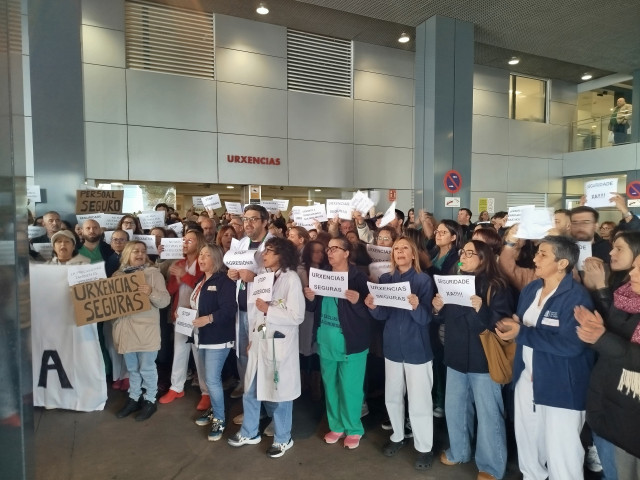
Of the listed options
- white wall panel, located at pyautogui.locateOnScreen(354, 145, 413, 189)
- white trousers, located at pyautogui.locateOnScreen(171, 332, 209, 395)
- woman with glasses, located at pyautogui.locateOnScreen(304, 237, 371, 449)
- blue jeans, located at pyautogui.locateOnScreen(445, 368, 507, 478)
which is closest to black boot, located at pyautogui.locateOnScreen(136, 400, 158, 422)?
white trousers, located at pyautogui.locateOnScreen(171, 332, 209, 395)

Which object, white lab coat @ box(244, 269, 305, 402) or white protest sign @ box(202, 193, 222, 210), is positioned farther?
white protest sign @ box(202, 193, 222, 210)

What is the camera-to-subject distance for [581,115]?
52.3ft

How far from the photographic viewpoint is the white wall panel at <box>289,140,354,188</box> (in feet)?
38.6

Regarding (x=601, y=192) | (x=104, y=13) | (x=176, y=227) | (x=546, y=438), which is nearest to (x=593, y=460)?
(x=546, y=438)

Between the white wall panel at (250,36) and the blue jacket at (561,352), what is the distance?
1026 cm

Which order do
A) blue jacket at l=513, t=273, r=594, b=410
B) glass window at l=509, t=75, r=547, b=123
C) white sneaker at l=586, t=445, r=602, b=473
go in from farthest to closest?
1. glass window at l=509, t=75, r=547, b=123
2. white sneaker at l=586, t=445, r=602, b=473
3. blue jacket at l=513, t=273, r=594, b=410

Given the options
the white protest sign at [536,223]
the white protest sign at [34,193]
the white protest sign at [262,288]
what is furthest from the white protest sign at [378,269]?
the white protest sign at [34,193]

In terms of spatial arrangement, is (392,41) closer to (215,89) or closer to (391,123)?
(391,123)

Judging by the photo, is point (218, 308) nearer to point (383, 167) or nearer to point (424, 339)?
point (424, 339)

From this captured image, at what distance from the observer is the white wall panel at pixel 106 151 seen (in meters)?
9.62

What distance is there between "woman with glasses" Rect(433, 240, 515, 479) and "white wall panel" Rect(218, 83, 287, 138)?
8.81 metres

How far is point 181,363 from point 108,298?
1183 mm

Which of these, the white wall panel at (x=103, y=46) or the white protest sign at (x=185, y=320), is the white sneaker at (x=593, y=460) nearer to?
the white protest sign at (x=185, y=320)

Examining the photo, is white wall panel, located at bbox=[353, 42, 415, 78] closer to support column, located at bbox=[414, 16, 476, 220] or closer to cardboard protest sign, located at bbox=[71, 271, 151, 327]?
support column, located at bbox=[414, 16, 476, 220]
